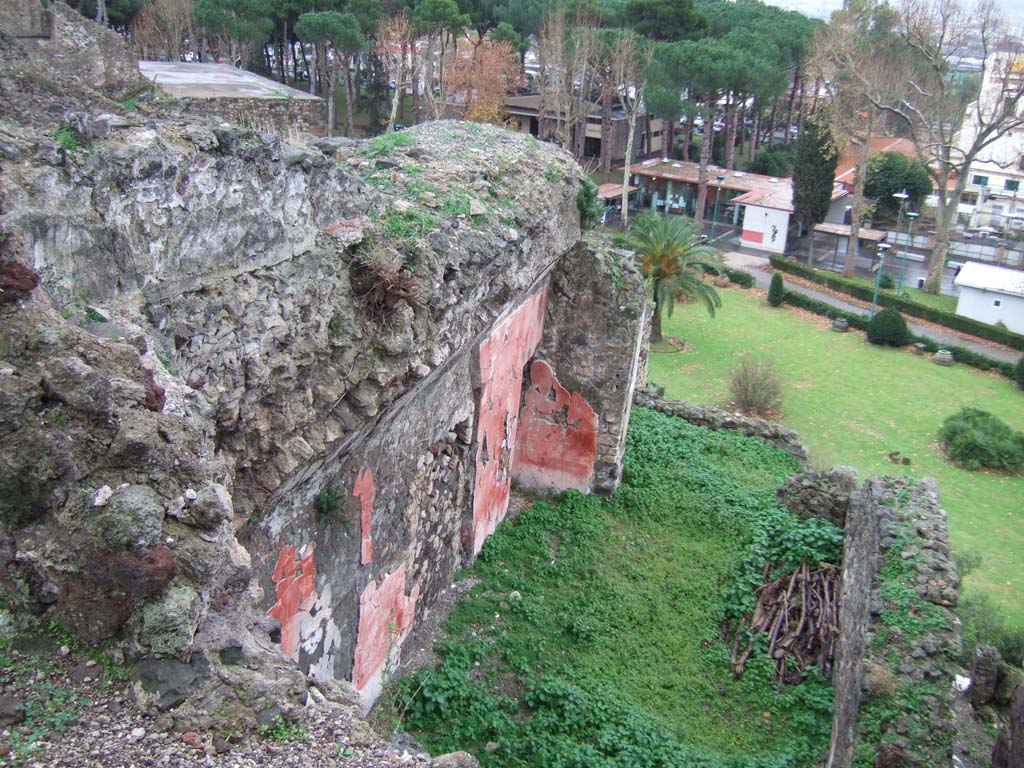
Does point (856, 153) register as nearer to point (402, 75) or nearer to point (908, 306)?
point (908, 306)

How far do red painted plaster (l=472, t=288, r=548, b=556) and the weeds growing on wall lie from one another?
0.42 m

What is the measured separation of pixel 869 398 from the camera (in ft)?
59.6

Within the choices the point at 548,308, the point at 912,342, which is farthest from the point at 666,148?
the point at 548,308

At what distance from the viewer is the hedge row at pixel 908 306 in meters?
22.2

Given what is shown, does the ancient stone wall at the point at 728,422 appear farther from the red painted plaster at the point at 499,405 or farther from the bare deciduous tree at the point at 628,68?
the bare deciduous tree at the point at 628,68

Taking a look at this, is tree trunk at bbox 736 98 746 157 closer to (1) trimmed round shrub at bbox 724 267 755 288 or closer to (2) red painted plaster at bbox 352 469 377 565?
(1) trimmed round shrub at bbox 724 267 755 288

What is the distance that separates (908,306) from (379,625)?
812 inches

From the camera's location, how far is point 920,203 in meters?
32.7

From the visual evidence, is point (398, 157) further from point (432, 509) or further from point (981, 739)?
point (981, 739)

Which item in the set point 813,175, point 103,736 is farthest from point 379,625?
point 813,175

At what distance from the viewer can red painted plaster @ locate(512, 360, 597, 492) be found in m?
10.8

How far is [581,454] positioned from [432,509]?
3346 mm

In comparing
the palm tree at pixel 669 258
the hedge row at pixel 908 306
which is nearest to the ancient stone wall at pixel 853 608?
the palm tree at pixel 669 258

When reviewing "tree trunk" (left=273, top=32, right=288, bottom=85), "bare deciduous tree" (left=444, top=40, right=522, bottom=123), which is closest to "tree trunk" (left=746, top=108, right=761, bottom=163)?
"bare deciduous tree" (left=444, top=40, right=522, bottom=123)
